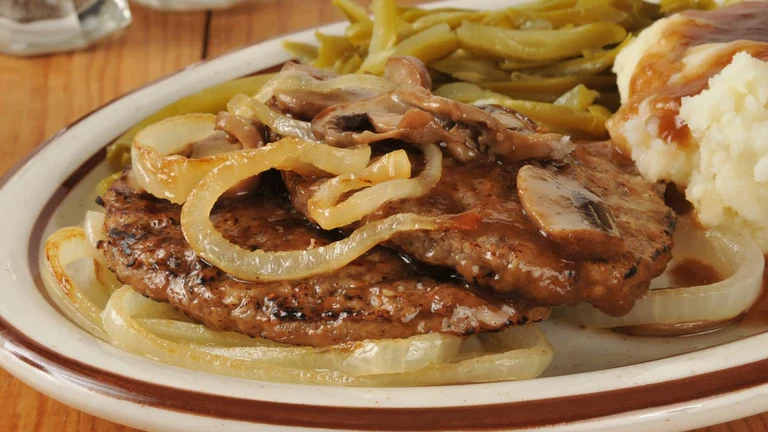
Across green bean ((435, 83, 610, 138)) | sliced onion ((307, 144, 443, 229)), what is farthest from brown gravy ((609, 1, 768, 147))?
sliced onion ((307, 144, 443, 229))

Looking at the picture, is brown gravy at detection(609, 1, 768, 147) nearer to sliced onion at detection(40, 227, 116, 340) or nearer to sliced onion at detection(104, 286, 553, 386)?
sliced onion at detection(104, 286, 553, 386)

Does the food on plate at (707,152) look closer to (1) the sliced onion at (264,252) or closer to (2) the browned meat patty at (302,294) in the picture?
(2) the browned meat patty at (302,294)

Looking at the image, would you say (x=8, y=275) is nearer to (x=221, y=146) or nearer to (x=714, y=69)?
(x=221, y=146)

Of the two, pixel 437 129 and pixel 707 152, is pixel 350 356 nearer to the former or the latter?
pixel 437 129

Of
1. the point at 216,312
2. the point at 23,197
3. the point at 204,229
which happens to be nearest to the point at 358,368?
the point at 216,312

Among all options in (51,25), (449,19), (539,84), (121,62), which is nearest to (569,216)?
(539,84)

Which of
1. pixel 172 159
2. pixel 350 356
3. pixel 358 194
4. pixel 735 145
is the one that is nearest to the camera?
pixel 350 356
